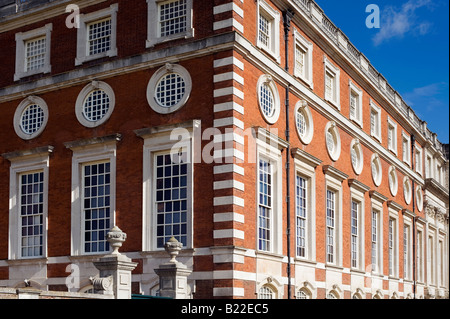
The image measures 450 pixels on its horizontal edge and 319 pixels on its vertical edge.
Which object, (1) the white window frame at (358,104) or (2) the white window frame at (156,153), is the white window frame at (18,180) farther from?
(1) the white window frame at (358,104)

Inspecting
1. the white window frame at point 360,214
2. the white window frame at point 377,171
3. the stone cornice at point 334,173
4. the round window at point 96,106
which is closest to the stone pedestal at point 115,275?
the round window at point 96,106

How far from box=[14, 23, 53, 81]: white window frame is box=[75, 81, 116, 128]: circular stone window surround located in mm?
2357

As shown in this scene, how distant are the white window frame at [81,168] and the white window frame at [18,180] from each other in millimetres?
1387

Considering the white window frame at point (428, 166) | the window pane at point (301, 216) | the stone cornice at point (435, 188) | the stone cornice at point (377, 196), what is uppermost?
the white window frame at point (428, 166)

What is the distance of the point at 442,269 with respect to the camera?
5375 centimetres

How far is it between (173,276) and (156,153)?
17.4ft

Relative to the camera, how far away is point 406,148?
46250 mm

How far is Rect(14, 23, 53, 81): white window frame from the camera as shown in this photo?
28.2 m

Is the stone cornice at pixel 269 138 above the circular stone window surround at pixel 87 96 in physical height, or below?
below

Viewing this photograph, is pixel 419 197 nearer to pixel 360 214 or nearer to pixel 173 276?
pixel 360 214

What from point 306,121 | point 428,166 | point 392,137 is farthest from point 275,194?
point 428,166

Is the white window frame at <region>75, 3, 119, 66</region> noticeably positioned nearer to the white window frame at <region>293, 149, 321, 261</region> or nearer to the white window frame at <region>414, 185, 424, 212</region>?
the white window frame at <region>293, 149, 321, 261</region>

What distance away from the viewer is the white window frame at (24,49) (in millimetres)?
Result: 28250
